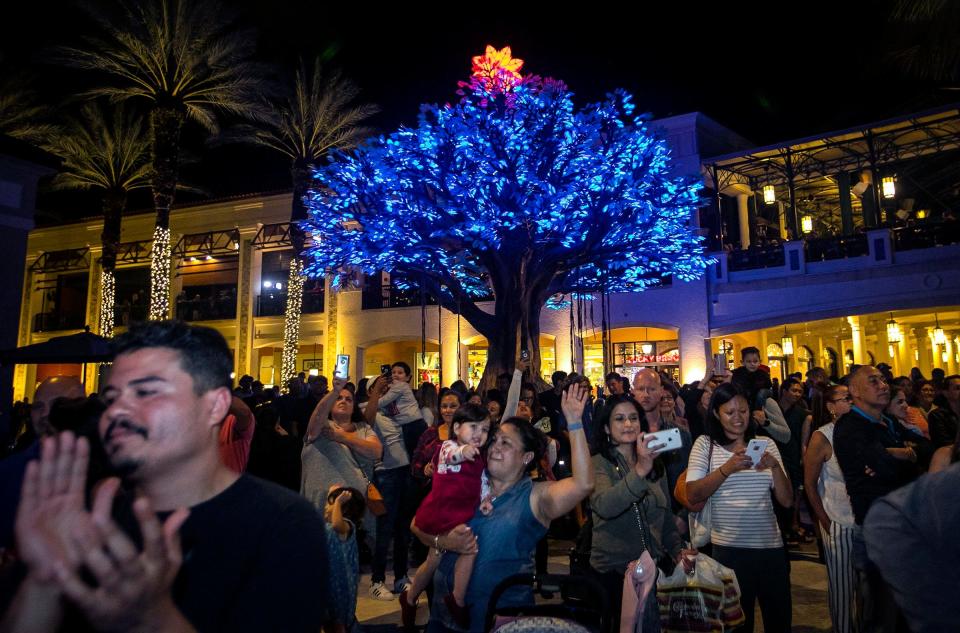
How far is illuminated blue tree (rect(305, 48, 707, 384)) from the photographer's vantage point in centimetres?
1521

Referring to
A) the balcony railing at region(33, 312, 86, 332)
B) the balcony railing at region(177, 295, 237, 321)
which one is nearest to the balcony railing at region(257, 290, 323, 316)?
the balcony railing at region(177, 295, 237, 321)

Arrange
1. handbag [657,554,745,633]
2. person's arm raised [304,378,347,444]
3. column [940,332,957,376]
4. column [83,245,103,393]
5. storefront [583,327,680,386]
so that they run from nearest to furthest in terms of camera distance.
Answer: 1. handbag [657,554,745,633]
2. person's arm raised [304,378,347,444]
3. column [940,332,957,376]
4. storefront [583,327,680,386]
5. column [83,245,103,393]

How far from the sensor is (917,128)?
1747 centimetres

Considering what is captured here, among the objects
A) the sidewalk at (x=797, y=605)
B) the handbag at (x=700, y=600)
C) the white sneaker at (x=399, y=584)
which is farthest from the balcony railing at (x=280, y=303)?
the handbag at (x=700, y=600)

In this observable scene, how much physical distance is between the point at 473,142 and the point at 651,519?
12325mm

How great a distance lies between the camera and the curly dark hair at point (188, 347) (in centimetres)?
189

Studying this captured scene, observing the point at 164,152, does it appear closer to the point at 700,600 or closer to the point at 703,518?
the point at 703,518

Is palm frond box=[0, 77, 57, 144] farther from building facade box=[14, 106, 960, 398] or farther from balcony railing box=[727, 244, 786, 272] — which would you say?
balcony railing box=[727, 244, 786, 272]

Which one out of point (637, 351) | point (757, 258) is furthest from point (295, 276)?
point (757, 258)

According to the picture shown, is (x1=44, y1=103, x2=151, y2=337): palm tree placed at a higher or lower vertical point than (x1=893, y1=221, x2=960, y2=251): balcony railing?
higher

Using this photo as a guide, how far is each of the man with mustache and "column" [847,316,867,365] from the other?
2042 centimetres

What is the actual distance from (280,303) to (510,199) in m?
16.2

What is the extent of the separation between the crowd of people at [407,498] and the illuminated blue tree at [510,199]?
7.87 meters

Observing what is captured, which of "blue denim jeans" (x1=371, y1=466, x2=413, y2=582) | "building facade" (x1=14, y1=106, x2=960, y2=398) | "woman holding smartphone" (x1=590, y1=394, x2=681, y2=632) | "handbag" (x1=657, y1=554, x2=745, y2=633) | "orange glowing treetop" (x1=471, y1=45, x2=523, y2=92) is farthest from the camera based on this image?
"building facade" (x1=14, y1=106, x2=960, y2=398)
